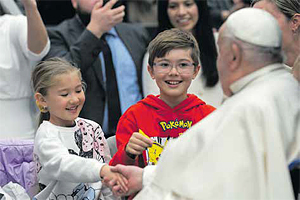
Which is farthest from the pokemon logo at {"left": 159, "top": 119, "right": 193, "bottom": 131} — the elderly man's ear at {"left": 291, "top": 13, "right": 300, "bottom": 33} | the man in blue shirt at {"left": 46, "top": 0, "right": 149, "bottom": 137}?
the man in blue shirt at {"left": 46, "top": 0, "right": 149, "bottom": 137}

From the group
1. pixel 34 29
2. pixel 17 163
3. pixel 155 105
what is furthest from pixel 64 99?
pixel 34 29

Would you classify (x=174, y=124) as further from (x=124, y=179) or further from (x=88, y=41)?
(x=88, y=41)

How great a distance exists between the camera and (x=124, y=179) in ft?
9.71

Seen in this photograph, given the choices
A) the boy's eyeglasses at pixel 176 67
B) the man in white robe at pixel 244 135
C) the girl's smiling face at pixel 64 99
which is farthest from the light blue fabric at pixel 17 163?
the man in white robe at pixel 244 135

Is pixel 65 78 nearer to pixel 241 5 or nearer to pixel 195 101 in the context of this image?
pixel 195 101

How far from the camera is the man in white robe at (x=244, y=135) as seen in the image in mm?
2410

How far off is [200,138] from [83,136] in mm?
1039

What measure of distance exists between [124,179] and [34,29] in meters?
1.67

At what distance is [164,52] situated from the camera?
3.44 m

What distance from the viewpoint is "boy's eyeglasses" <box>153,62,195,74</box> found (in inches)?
135

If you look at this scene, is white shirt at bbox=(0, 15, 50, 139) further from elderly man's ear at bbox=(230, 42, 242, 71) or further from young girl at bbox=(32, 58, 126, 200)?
elderly man's ear at bbox=(230, 42, 242, 71)

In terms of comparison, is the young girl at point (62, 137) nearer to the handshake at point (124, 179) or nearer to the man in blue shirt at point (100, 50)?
the handshake at point (124, 179)

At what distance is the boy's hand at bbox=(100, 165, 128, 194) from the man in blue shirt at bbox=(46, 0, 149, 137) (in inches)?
56.4

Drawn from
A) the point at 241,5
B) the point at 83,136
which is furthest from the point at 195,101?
the point at 241,5
